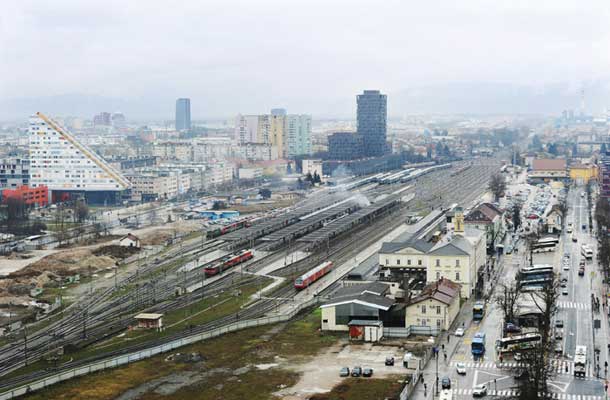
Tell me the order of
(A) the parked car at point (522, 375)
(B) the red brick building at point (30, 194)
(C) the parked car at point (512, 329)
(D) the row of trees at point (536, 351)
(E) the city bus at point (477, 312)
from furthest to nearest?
(B) the red brick building at point (30, 194) → (E) the city bus at point (477, 312) → (C) the parked car at point (512, 329) → (A) the parked car at point (522, 375) → (D) the row of trees at point (536, 351)

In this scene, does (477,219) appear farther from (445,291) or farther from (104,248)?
(104,248)

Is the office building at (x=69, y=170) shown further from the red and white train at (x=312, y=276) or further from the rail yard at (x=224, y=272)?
the red and white train at (x=312, y=276)

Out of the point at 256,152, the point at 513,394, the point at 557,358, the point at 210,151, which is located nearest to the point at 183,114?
the point at 210,151

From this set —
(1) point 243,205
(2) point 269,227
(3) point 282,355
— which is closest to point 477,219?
(2) point 269,227

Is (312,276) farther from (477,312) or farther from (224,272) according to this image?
(477,312)

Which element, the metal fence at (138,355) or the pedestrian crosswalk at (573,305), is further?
the pedestrian crosswalk at (573,305)

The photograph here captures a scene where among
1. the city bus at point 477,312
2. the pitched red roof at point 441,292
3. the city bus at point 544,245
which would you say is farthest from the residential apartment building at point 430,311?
the city bus at point 544,245
